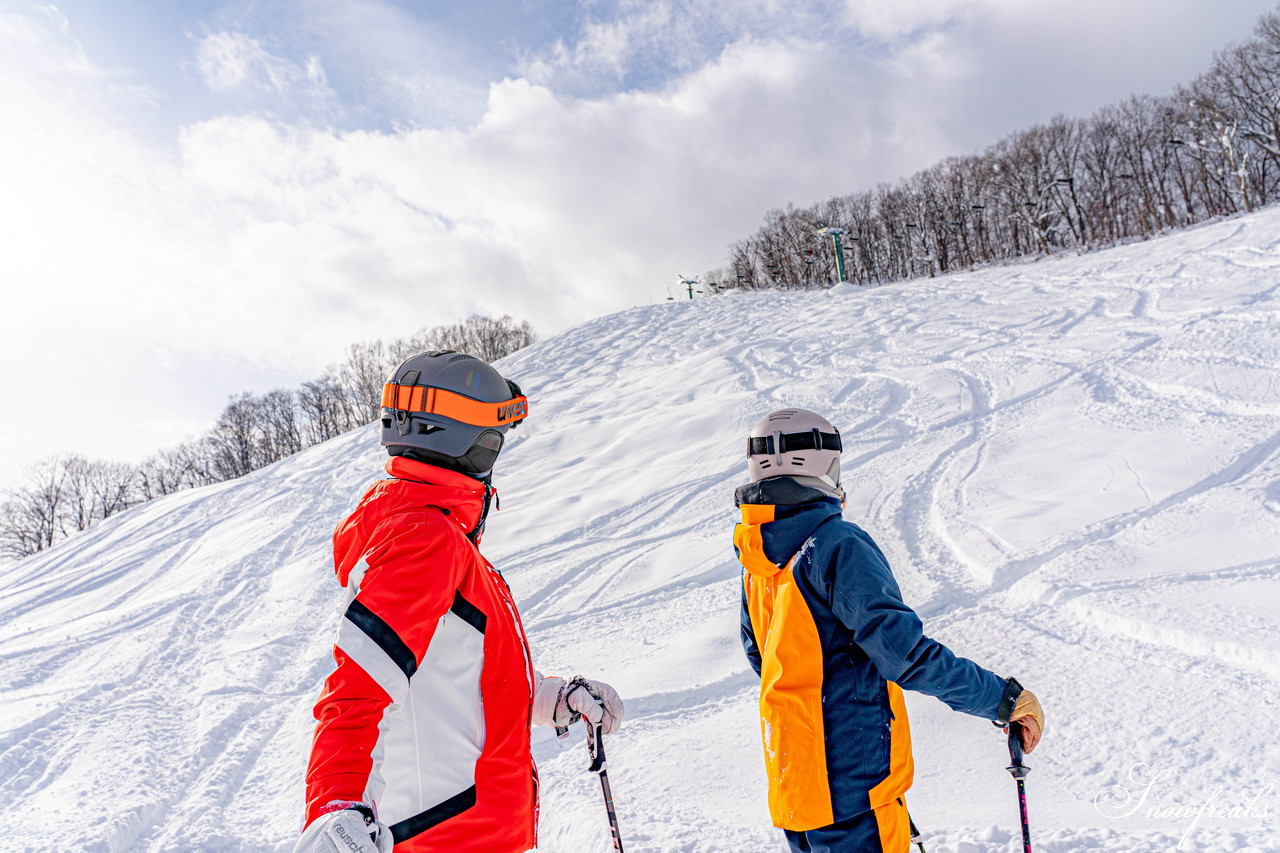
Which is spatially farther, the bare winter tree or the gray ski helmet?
the bare winter tree

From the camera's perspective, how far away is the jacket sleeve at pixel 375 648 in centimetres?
122

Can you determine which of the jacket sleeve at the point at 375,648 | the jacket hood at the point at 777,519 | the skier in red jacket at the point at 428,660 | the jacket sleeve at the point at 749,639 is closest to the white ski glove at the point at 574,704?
the skier in red jacket at the point at 428,660

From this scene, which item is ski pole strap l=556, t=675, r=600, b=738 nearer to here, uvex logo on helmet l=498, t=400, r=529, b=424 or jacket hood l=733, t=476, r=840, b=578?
jacket hood l=733, t=476, r=840, b=578

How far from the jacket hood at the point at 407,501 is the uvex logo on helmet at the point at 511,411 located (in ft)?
0.77

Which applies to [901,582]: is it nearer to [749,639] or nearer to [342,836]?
[749,639]

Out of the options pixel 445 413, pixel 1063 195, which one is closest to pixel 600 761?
pixel 445 413

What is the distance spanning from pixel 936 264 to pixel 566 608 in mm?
47159

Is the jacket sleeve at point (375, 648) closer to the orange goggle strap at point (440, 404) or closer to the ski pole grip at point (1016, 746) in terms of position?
the orange goggle strap at point (440, 404)

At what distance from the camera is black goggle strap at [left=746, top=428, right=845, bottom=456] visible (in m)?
2.03

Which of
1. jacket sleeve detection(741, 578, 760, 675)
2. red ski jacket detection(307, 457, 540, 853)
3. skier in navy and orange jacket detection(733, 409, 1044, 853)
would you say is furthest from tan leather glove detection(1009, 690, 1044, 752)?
red ski jacket detection(307, 457, 540, 853)

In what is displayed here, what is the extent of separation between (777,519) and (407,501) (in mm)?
1073

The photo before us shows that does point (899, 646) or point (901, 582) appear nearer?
point (899, 646)

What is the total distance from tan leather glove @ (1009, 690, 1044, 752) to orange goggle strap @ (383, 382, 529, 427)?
1543 millimetres

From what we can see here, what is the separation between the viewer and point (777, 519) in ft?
6.56
